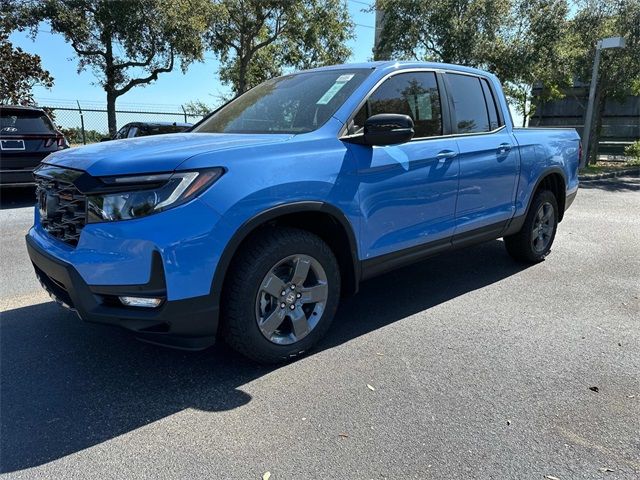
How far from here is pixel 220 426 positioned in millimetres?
2631

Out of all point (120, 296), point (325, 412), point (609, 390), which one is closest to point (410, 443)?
point (325, 412)

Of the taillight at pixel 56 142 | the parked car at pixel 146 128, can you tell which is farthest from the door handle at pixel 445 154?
the parked car at pixel 146 128

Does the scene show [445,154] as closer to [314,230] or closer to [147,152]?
[314,230]

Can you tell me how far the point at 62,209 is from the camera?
9.83 ft

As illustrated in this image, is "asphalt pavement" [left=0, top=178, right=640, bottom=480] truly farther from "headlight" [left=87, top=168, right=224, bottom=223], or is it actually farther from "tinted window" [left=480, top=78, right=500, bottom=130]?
"tinted window" [left=480, top=78, right=500, bottom=130]

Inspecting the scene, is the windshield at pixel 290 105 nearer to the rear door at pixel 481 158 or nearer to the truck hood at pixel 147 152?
the truck hood at pixel 147 152

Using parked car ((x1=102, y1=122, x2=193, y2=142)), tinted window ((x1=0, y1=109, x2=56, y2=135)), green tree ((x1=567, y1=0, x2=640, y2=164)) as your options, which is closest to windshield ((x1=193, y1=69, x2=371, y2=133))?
tinted window ((x1=0, y1=109, x2=56, y2=135))

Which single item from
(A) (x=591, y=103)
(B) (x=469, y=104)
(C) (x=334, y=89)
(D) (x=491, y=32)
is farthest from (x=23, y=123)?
(A) (x=591, y=103)

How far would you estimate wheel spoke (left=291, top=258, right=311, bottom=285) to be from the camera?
3.17 meters

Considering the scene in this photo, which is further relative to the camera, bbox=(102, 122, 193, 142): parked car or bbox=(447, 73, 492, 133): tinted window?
bbox=(102, 122, 193, 142): parked car

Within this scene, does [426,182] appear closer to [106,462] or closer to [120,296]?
[120,296]

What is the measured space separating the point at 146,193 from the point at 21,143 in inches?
308

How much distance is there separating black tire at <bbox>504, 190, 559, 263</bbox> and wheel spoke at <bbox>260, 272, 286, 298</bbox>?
317 centimetres

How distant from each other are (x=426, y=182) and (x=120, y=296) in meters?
2.27
